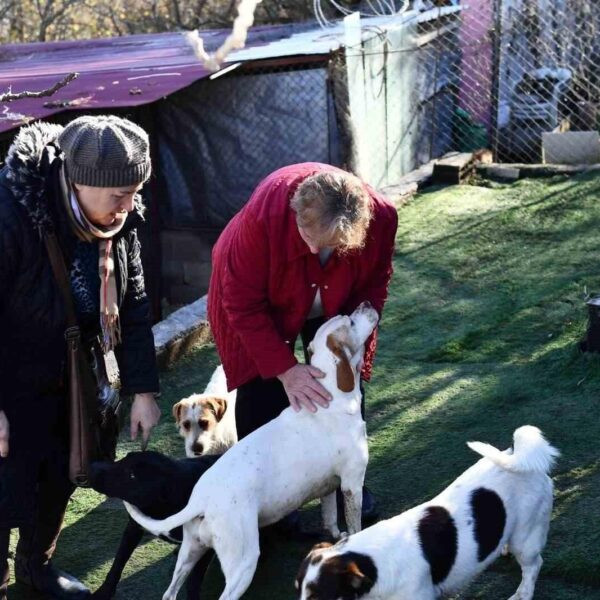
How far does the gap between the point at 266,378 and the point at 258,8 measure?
35.0 ft

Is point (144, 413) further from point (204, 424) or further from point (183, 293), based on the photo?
point (183, 293)

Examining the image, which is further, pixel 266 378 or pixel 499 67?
pixel 499 67

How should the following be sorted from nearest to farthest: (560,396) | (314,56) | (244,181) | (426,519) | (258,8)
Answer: (426,519) → (560,396) → (314,56) → (244,181) → (258,8)

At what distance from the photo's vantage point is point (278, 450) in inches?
143

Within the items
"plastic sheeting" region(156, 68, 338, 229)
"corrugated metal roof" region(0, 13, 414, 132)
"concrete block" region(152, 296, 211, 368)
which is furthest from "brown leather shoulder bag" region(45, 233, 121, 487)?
"plastic sheeting" region(156, 68, 338, 229)

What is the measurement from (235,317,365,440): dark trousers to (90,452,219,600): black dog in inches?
12.7

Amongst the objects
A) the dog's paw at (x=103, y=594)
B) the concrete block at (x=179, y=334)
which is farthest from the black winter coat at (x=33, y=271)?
the concrete block at (x=179, y=334)

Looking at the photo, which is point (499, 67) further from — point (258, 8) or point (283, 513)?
point (283, 513)

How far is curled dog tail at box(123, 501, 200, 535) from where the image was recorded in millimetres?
3428

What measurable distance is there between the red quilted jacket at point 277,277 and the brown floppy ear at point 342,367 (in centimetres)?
17

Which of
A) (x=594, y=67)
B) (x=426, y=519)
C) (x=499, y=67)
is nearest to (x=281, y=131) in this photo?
(x=499, y=67)

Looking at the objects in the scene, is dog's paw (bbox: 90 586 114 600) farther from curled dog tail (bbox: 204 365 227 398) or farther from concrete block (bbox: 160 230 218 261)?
concrete block (bbox: 160 230 218 261)

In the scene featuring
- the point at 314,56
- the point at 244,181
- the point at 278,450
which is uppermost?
the point at 314,56

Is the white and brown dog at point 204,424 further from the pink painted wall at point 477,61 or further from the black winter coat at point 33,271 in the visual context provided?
the pink painted wall at point 477,61
